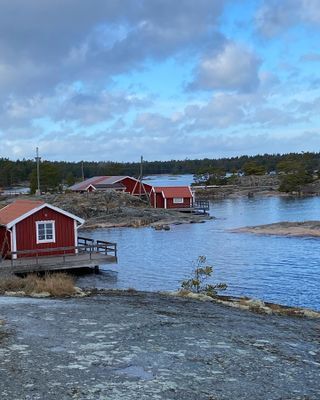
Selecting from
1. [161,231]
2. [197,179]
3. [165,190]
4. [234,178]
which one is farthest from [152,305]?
[197,179]

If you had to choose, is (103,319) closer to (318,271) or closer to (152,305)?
(152,305)

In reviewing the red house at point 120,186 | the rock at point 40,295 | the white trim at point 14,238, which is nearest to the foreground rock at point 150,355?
the rock at point 40,295

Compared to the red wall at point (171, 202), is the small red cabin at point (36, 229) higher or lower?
lower

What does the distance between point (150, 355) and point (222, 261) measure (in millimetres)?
27491

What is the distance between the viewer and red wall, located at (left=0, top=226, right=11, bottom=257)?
31453 millimetres

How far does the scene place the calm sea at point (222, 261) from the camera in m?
26.9

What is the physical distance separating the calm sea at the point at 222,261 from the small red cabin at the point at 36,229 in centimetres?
335

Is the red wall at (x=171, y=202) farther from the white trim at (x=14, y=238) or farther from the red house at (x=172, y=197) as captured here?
the white trim at (x=14, y=238)

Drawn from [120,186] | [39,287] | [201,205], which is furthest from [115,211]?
[39,287]

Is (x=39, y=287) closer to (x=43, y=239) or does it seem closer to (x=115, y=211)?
(x=43, y=239)

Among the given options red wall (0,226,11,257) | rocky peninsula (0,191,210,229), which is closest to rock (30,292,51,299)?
red wall (0,226,11,257)

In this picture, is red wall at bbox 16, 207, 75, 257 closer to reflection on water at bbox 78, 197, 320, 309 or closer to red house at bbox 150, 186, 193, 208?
reflection on water at bbox 78, 197, 320, 309

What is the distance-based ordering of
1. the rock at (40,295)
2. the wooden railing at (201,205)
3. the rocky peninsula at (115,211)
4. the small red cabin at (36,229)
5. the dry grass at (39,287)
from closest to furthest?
the rock at (40,295) → the dry grass at (39,287) → the small red cabin at (36,229) → the rocky peninsula at (115,211) → the wooden railing at (201,205)

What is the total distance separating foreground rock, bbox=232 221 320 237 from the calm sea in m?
2.07
